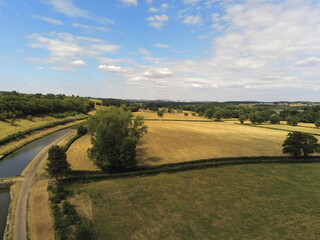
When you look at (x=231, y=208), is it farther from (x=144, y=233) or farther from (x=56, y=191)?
(x=56, y=191)

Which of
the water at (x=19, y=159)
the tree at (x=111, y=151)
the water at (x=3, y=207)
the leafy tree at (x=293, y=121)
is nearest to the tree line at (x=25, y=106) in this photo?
the water at (x=19, y=159)

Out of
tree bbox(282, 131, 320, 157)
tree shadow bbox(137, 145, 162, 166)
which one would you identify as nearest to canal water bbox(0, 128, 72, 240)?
tree shadow bbox(137, 145, 162, 166)

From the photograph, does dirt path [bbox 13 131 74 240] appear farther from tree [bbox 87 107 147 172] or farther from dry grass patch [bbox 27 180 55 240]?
tree [bbox 87 107 147 172]

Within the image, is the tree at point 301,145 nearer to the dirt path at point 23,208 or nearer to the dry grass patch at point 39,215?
the dry grass patch at point 39,215

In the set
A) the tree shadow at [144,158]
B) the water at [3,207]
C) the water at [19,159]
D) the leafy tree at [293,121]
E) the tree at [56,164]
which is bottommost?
the water at [3,207]

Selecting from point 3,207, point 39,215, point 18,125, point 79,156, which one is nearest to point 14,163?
point 79,156

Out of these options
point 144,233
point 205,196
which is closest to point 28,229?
point 144,233
